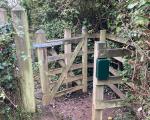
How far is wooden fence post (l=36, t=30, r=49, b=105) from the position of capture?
534cm

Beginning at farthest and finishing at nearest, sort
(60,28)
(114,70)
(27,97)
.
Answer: (60,28) → (114,70) → (27,97)

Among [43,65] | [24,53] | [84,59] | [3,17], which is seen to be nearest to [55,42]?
[43,65]

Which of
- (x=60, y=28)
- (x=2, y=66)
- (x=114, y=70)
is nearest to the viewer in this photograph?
(x=2, y=66)

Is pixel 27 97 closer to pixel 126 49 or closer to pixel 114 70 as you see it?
pixel 126 49

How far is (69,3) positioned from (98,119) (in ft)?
9.66

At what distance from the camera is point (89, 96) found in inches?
246

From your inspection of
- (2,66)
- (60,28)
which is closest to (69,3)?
(60,28)

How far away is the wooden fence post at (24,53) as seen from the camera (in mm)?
3213

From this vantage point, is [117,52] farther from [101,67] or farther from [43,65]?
[43,65]

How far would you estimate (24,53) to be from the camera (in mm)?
3305

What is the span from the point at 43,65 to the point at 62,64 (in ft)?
1.96

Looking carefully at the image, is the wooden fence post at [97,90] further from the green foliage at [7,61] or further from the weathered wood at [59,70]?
the weathered wood at [59,70]

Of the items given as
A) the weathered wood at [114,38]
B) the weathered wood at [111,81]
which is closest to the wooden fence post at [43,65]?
the weathered wood at [114,38]

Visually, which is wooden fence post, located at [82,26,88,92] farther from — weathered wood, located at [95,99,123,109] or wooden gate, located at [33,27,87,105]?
weathered wood, located at [95,99,123,109]
